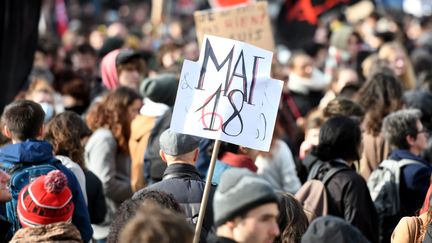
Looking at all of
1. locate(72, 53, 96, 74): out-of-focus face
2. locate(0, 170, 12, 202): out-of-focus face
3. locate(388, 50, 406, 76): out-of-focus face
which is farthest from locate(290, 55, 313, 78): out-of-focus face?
locate(0, 170, 12, 202): out-of-focus face

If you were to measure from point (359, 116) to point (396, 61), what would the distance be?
420cm

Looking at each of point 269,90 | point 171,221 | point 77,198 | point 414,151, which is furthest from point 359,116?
point 171,221

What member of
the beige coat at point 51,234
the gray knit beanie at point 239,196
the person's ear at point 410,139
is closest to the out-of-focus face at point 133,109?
the person's ear at point 410,139

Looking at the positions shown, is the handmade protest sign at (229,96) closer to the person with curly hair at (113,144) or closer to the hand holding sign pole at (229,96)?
the hand holding sign pole at (229,96)

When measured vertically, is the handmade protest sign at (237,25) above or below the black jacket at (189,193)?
above

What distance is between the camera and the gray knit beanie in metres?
4.62

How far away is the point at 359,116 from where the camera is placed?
28.6ft

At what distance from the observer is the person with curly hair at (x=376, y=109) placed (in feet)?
28.4

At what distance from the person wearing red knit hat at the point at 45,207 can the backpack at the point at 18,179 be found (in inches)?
29.1

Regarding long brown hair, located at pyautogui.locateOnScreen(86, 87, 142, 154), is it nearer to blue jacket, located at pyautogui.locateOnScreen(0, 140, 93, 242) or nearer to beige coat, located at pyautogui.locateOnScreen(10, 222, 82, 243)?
blue jacket, located at pyautogui.locateOnScreen(0, 140, 93, 242)

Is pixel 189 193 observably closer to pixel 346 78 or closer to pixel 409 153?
pixel 409 153

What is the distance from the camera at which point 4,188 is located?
5891mm

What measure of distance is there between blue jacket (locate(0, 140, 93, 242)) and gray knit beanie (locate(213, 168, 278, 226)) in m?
1.71

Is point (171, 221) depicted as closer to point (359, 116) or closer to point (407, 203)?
point (407, 203)
